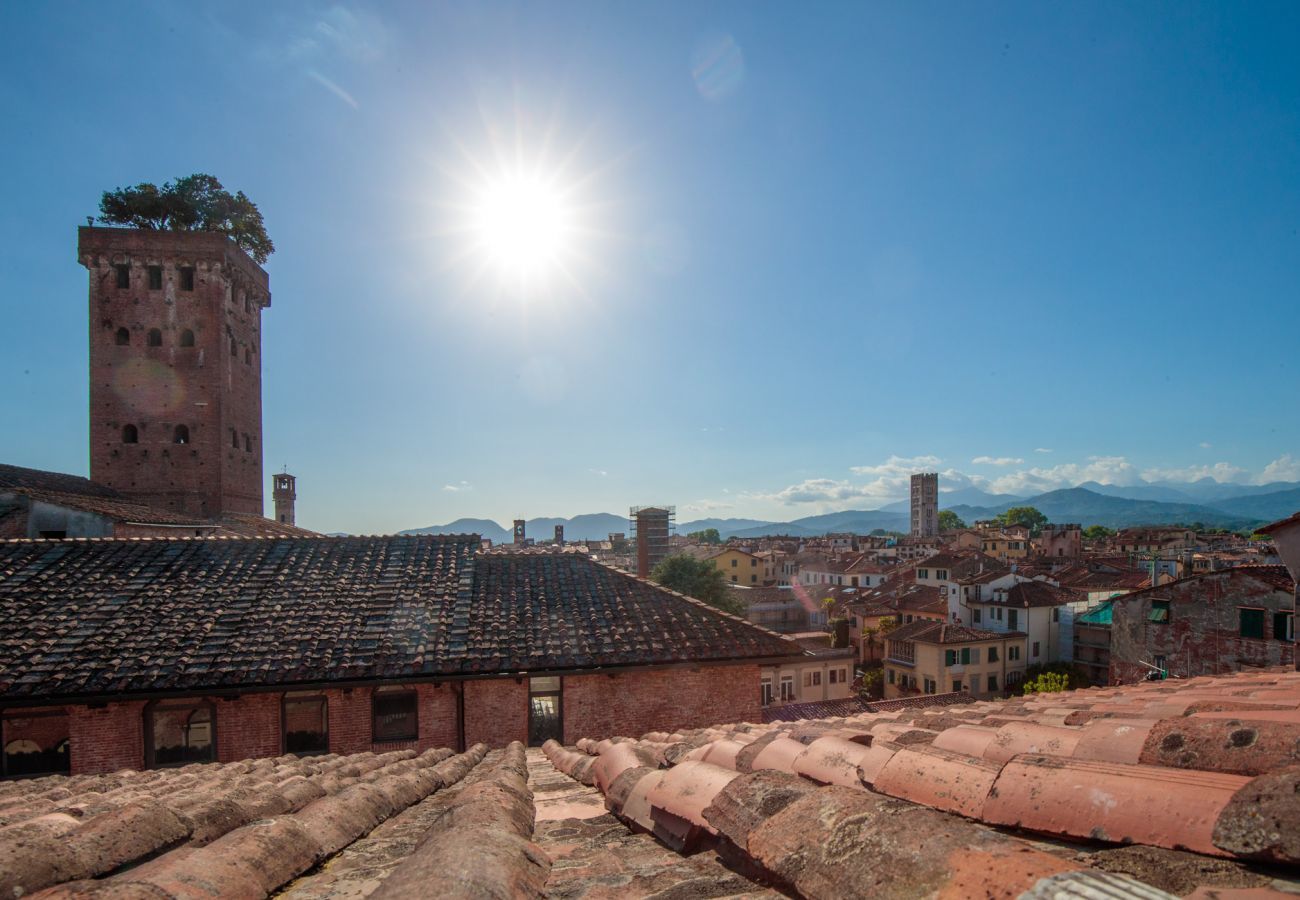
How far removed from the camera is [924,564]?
63562 mm

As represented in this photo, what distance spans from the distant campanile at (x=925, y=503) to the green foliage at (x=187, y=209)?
130703mm

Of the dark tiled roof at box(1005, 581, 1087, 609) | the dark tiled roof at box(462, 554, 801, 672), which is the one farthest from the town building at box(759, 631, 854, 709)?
the dark tiled roof at box(462, 554, 801, 672)

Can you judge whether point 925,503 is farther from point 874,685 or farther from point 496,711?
point 496,711

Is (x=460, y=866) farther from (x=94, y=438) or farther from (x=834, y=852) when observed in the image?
(x=94, y=438)

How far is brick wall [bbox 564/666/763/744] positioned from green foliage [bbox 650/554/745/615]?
121 feet

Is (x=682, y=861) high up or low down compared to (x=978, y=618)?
up

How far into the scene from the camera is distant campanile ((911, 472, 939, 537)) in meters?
136

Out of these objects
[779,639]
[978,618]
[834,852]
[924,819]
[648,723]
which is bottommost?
[978,618]

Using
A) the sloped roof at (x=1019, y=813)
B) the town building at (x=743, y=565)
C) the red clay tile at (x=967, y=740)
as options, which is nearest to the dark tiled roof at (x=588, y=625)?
the sloped roof at (x=1019, y=813)

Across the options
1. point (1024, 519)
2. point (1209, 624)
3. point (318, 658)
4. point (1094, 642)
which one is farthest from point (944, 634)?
point (1024, 519)

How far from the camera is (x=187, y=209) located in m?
35.3

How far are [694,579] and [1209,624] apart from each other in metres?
31.0

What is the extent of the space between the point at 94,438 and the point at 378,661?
32.9 m

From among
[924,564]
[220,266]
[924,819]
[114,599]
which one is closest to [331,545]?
[114,599]
